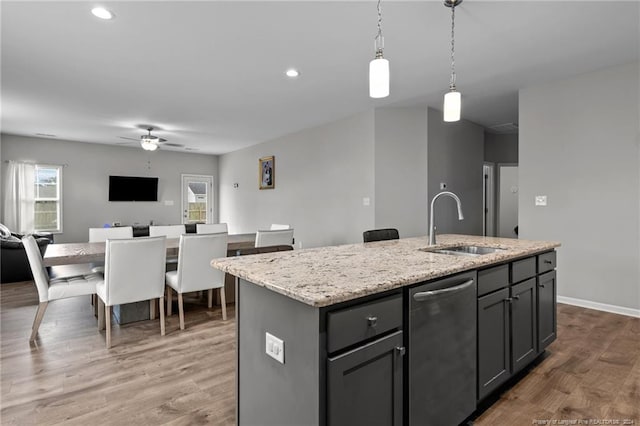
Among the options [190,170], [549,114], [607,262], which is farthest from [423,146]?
[190,170]

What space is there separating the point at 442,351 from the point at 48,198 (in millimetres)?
8320

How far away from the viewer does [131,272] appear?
112 inches

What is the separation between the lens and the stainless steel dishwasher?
1401 millimetres

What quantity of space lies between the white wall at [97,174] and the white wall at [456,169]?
257 inches

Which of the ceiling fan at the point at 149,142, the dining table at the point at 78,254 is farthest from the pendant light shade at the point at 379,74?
the ceiling fan at the point at 149,142

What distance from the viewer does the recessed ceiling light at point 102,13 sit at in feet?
7.62

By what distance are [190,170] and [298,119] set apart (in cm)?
468

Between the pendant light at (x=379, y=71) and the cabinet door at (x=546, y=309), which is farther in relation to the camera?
the cabinet door at (x=546, y=309)

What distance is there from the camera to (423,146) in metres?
4.87

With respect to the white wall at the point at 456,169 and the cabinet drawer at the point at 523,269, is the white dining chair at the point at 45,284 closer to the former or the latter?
the cabinet drawer at the point at 523,269

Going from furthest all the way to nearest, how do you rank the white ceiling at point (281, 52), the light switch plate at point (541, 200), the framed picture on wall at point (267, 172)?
the framed picture on wall at point (267, 172) → the light switch plate at point (541, 200) → the white ceiling at point (281, 52)

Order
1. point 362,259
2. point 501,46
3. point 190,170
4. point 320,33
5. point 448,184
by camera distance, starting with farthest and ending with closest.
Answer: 1. point 190,170
2. point 448,184
3. point 501,46
4. point 320,33
5. point 362,259

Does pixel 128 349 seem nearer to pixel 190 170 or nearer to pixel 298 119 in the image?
pixel 298 119

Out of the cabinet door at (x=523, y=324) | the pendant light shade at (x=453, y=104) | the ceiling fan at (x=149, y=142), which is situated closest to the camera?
the cabinet door at (x=523, y=324)
